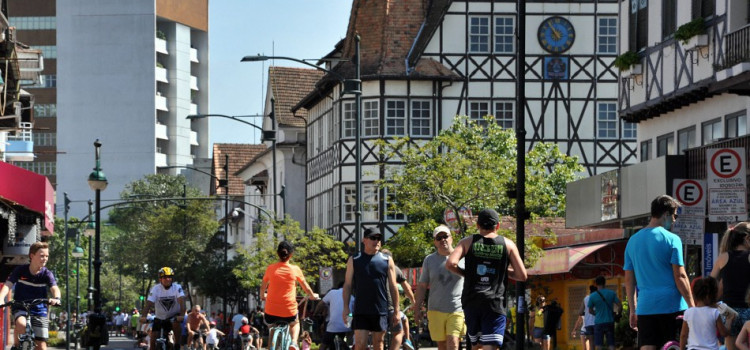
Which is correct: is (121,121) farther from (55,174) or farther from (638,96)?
(638,96)

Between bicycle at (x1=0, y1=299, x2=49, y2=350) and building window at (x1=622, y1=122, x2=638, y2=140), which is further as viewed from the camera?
building window at (x1=622, y1=122, x2=638, y2=140)

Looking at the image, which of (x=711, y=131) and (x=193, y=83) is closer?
(x=711, y=131)

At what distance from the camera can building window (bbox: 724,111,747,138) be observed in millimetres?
30922

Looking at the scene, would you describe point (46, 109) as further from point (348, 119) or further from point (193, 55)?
point (348, 119)

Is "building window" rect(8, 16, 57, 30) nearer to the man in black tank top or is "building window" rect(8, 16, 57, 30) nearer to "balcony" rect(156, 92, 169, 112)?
"balcony" rect(156, 92, 169, 112)

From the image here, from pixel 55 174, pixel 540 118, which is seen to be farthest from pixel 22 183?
pixel 55 174

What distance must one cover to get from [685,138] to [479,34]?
2613 cm

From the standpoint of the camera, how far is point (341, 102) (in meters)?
63.7

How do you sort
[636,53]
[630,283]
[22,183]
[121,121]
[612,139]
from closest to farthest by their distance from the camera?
[630,283]
[22,183]
[636,53]
[612,139]
[121,121]

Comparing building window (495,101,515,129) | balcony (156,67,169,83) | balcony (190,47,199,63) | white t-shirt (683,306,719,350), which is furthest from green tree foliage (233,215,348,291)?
balcony (190,47,199,63)

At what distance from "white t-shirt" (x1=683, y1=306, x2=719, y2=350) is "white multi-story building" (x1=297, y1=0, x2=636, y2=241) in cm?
4631

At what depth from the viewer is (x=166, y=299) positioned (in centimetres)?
2403

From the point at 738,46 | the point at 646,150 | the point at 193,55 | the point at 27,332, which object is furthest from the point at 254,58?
the point at 193,55

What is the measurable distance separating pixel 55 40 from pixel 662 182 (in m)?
122
